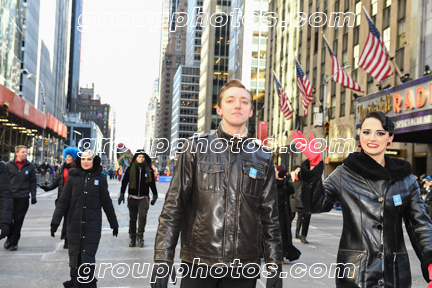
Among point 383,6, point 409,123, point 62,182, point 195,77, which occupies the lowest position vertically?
point 62,182

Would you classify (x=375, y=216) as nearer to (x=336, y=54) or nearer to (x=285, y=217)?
(x=285, y=217)

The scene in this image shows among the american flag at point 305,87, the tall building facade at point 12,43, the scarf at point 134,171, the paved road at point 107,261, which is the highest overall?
the tall building facade at point 12,43

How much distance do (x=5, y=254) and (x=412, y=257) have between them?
8.94 metres

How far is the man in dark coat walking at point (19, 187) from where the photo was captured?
34.9 feet

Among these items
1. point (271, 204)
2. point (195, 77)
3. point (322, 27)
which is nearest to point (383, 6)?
point (322, 27)

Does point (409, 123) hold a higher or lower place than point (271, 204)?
higher

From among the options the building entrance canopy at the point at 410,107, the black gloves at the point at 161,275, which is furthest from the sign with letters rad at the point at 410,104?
the black gloves at the point at 161,275

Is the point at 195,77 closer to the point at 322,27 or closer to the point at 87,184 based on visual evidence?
the point at 322,27

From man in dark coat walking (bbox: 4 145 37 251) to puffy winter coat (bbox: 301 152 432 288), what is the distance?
849cm

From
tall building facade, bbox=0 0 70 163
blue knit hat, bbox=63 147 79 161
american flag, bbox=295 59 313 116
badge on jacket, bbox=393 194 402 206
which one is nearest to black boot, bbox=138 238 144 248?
blue knit hat, bbox=63 147 79 161

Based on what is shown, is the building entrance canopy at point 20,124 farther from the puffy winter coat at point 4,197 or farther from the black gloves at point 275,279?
the black gloves at point 275,279

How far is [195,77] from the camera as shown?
161 metres

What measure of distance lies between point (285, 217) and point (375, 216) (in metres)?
6.74

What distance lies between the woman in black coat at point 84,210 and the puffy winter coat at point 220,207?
3.67 metres
